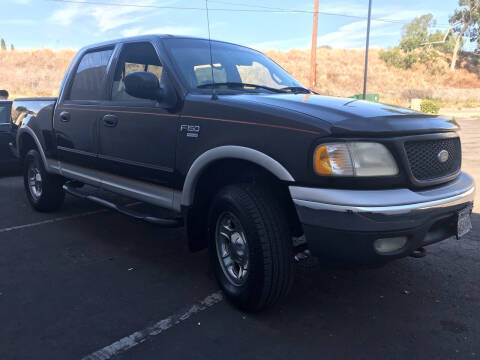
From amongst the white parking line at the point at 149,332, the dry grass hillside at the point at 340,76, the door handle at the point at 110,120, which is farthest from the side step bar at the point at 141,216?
the dry grass hillside at the point at 340,76

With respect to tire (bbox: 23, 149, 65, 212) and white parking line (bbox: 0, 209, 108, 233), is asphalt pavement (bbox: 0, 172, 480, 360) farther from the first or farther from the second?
tire (bbox: 23, 149, 65, 212)

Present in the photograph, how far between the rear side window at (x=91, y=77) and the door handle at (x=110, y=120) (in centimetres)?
34

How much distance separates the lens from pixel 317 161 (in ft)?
7.81

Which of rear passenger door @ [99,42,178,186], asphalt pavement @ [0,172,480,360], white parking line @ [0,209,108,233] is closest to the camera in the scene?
asphalt pavement @ [0,172,480,360]

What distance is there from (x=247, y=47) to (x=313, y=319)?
2835mm

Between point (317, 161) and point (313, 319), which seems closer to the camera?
point (317, 161)

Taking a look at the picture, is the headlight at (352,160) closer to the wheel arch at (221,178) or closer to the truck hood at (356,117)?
the truck hood at (356,117)

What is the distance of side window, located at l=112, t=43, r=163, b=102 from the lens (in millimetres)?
3631

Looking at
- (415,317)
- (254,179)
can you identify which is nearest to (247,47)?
(254,179)

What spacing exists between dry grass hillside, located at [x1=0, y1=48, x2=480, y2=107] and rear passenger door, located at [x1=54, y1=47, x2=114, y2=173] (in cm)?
2925

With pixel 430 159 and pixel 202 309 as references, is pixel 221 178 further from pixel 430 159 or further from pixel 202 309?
pixel 430 159

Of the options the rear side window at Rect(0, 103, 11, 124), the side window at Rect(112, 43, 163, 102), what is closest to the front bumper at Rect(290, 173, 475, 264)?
the side window at Rect(112, 43, 163, 102)

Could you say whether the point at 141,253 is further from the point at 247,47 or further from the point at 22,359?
the point at 247,47

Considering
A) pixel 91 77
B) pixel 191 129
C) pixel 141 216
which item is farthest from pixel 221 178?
pixel 91 77
